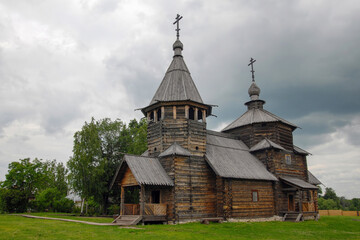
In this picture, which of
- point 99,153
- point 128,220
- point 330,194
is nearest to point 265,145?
point 128,220

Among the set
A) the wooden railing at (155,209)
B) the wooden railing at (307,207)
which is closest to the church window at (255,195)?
the wooden railing at (307,207)

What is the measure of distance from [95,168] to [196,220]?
55.1ft

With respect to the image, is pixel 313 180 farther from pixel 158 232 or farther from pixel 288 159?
pixel 158 232

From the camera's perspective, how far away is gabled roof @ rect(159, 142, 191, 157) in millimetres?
21641

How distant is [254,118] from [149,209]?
15558mm

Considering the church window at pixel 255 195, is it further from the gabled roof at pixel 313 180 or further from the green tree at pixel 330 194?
the green tree at pixel 330 194

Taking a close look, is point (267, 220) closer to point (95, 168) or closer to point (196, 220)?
point (196, 220)

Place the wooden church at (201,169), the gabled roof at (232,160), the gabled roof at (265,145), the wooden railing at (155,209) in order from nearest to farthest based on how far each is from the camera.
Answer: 1. the wooden railing at (155,209)
2. the wooden church at (201,169)
3. the gabled roof at (232,160)
4. the gabled roof at (265,145)

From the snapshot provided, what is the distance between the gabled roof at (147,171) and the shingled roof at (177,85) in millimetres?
5033

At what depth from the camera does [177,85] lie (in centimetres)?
2527

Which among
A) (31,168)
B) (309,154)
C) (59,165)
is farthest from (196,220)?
(59,165)

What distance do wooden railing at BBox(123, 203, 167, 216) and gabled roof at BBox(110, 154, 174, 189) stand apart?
1628 millimetres

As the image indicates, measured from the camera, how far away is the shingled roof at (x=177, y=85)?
24.4 meters

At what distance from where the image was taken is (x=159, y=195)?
72.5ft
